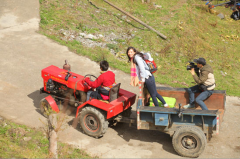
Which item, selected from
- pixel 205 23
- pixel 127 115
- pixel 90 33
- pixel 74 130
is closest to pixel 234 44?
pixel 205 23

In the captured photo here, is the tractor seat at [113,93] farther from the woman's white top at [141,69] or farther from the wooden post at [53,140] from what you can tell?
the wooden post at [53,140]

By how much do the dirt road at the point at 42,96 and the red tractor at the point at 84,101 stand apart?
42cm

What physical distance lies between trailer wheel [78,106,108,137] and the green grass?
73 centimetres

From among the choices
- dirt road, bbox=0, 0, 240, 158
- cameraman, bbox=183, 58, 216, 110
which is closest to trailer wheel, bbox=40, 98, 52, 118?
dirt road, bbox=0, 0, 240, 158

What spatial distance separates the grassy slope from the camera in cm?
1323

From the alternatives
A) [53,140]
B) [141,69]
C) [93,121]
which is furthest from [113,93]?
[53,140]

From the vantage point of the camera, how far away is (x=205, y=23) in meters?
18.6

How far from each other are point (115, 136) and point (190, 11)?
13.5 m

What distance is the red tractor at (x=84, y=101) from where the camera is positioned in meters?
7.61

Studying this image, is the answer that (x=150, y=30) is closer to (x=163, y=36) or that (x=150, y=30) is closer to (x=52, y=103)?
(x=163, y=36)

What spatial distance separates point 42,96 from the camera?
33.3 feet

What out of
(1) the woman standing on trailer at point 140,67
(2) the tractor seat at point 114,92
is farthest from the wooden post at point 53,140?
(1) the woman standing on trailer at point 140,67

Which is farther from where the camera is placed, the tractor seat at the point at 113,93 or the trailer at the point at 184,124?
the tractor seat at the point at 113,93

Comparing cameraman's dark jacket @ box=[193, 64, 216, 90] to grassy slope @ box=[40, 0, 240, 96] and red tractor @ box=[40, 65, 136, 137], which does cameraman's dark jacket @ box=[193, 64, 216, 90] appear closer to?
red tractor @ box=[40, 65, 136, 137]
